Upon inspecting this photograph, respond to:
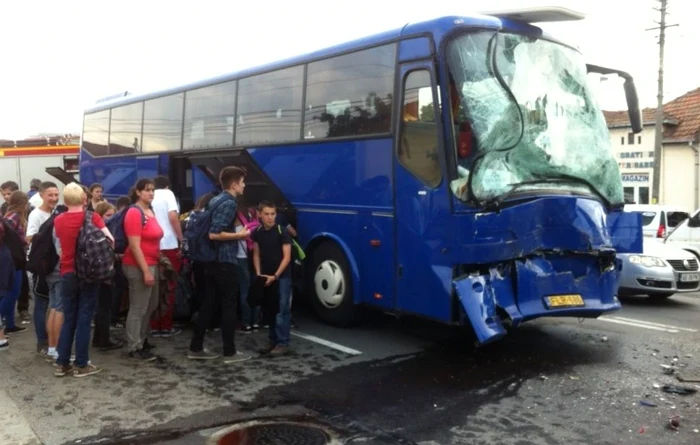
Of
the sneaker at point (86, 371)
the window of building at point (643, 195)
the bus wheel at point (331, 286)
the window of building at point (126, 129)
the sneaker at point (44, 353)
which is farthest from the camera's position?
the window of building at point (643, 195)

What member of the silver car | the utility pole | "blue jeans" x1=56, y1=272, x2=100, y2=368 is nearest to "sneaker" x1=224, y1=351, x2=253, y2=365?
"blue jeans" x1=56, y1=272, x2=100, y2=368

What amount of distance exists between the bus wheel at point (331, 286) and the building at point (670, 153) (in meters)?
24.5

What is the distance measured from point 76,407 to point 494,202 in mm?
4260

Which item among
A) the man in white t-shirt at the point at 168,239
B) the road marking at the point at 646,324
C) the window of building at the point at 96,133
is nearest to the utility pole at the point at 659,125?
the road marking at the point at 646,324

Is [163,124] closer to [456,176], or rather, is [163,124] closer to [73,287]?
[73,287]

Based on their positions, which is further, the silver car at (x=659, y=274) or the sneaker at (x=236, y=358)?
the silver car at (x=659, y=274)

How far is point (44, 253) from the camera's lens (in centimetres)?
695

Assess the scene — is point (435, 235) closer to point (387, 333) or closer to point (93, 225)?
point (387, 333)

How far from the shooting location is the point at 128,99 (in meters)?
14.7

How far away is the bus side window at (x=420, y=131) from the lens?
24.2ft

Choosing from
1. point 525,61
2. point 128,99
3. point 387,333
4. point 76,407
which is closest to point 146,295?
point 76,407

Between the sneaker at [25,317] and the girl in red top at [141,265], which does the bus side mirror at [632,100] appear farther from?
the sneaker at [25,317]

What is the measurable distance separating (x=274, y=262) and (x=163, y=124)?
21.0ft

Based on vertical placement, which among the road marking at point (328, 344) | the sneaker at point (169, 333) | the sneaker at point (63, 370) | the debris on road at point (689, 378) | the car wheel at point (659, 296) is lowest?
the sneaker at point (63, 370)
